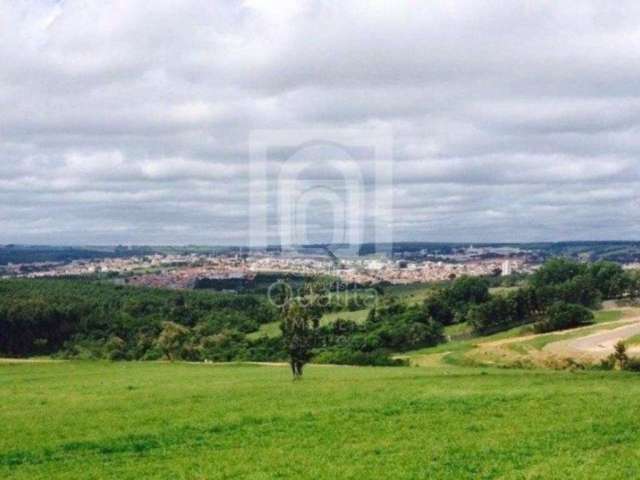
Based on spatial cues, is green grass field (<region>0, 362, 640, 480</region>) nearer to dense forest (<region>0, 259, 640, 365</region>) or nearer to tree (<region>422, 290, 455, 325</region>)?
dense forest (<region>0, 259, 640, 365</region>)

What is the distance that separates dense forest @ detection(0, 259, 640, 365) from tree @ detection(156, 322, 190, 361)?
4.8 inches

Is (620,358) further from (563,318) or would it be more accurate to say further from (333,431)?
(563,318)

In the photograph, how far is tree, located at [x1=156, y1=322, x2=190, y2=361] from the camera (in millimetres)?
89375

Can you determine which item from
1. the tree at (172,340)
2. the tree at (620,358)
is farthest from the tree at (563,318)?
the tree at (172,340)

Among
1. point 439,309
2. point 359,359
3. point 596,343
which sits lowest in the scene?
point 359,359

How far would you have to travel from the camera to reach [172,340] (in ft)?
294

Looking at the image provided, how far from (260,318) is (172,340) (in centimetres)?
3853

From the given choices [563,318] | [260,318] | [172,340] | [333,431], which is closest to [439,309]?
[563,318]

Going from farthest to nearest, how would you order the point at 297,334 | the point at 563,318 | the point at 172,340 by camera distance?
the point at 563,318
the point at 172,340
the point at 297,334

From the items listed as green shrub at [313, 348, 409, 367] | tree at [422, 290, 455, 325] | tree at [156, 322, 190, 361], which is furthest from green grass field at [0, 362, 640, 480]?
tree at [422, 290, 455, 325]

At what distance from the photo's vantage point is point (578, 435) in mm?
21875

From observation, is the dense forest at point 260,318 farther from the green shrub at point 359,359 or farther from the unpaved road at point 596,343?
the unpaved road at point 596,343

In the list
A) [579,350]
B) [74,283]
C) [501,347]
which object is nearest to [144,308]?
[74,283]

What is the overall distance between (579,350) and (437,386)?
37188 mm
